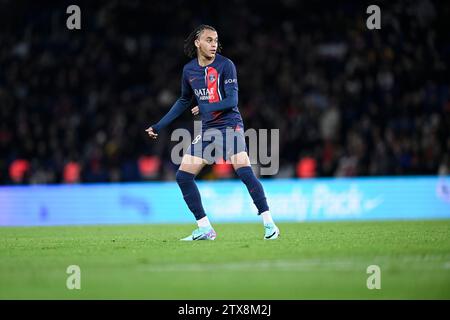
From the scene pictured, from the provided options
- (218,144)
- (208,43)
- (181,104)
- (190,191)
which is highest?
(208,43)

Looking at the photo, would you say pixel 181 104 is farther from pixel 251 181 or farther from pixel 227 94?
pixel 251 181

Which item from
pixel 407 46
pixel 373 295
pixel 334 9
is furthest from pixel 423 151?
pixel 373 295

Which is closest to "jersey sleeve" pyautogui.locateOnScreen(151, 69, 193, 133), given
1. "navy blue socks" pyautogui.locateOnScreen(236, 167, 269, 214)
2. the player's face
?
the player's face

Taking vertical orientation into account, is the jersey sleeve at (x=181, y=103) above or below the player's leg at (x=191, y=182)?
above

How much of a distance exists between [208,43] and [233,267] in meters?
3.12

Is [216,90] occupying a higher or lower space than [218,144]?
higher

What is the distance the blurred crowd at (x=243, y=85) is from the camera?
18.6 meters

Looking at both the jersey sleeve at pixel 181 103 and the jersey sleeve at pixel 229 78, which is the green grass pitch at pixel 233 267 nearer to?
the jersey sleeve at pixel 181 103

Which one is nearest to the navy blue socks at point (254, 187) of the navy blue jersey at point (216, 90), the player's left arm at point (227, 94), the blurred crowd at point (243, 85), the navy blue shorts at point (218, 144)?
the navy blue shorts at point (218, 144)

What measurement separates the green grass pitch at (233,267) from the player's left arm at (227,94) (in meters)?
1.49

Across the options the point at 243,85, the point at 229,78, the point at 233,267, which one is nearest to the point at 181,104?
the point at 229,78

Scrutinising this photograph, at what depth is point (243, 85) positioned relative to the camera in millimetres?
21016

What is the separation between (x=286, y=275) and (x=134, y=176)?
1297 cm

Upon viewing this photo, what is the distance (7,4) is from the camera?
24.5m
